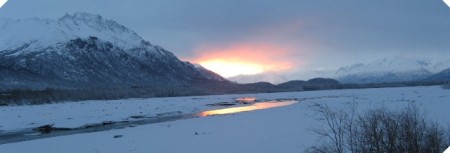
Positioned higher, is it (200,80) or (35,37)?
(35,37)

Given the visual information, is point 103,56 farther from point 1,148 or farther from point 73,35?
point 1,148

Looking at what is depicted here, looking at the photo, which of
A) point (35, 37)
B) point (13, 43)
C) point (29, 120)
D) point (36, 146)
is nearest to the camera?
point (36, 146)

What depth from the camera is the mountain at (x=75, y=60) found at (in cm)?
14300

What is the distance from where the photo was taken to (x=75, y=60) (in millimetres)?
165500

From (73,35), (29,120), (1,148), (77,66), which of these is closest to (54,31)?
(73,35)

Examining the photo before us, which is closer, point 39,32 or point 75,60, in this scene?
point 75,60

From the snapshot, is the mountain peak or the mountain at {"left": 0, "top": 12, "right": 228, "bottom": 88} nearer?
the mountain at {"left": 0, "top": 12, "right": 228, "bottom": 88}

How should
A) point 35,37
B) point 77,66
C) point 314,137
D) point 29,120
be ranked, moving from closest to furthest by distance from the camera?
point 314,137 → point 29,120 → point 77,66 → point 35,37

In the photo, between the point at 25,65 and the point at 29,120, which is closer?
the point at 29,120

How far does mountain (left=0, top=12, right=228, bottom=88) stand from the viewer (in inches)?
5630

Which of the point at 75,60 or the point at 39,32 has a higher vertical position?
the point at 39,32

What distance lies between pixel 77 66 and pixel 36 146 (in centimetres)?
15080

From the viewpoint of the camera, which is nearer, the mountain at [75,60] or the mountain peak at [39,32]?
the mountain at [75,60]

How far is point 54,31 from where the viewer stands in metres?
194
